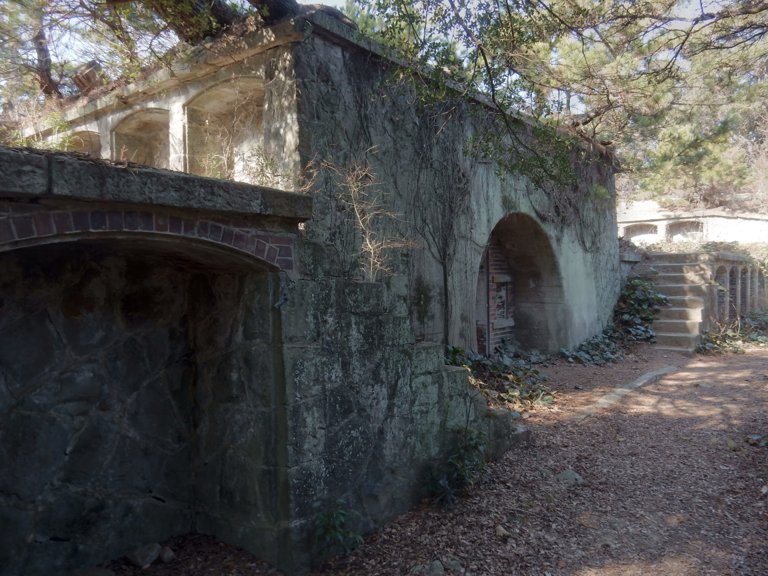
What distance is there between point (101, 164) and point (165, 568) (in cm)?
213

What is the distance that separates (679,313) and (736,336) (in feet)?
4.86

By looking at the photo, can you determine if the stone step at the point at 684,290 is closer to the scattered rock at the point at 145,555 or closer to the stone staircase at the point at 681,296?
the stone staircase at the point at 681,296

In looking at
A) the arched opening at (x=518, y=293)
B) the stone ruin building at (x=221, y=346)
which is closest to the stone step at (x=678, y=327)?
the arched opening at (x=518, y=293)

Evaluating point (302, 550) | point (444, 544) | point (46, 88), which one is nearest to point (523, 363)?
point (444, 544)

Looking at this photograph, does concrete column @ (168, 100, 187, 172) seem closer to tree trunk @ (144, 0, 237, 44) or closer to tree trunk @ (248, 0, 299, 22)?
tree trunk @ (144, 0, 237, 44)

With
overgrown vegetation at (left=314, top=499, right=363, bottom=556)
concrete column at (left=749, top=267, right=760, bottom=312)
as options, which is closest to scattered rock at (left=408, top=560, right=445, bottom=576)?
overgrown vegetation at (left=314, top=499, right=363, bottom=556)

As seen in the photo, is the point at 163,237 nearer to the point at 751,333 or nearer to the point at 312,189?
the point at 312,189

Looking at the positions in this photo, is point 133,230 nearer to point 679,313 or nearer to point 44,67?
Result: point 44,67

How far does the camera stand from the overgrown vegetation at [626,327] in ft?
29.7

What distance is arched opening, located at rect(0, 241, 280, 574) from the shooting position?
2.73 metres

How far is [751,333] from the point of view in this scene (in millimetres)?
11359

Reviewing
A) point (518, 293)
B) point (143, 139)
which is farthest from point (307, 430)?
point (518, 293)

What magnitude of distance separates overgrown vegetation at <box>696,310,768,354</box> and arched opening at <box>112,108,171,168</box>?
29.8 ft

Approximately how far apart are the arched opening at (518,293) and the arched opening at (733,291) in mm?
5661
